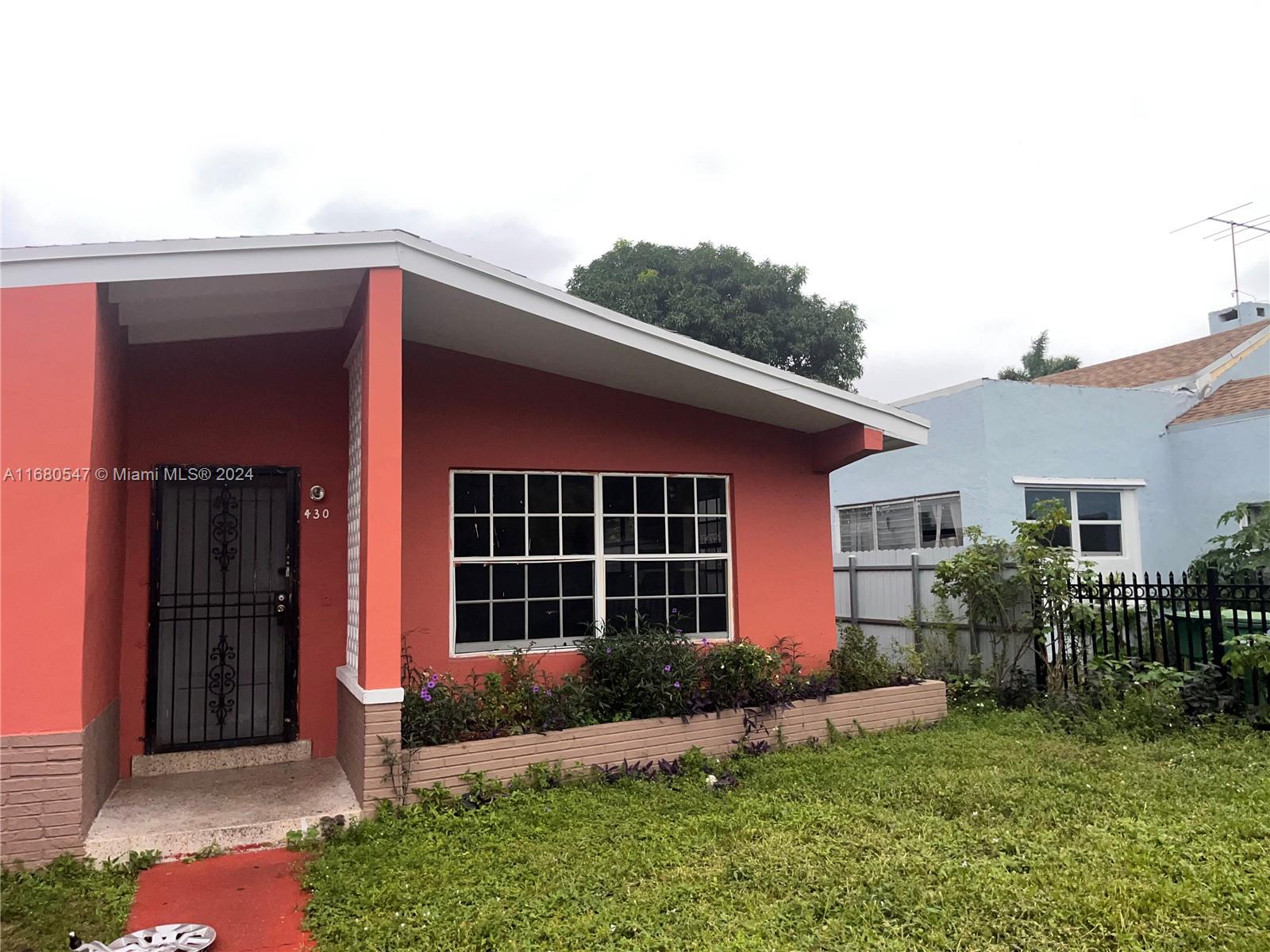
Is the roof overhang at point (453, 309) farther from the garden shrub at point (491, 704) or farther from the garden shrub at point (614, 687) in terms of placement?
the garden shrub at point (491, 704)

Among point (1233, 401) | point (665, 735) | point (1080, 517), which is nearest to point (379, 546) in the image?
point (665, 735)

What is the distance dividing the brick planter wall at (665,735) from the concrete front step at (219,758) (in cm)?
182

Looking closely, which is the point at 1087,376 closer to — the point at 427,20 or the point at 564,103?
the point at 564,103

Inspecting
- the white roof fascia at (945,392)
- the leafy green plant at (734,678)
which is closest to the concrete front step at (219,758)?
the leafy green plant at (734,678)

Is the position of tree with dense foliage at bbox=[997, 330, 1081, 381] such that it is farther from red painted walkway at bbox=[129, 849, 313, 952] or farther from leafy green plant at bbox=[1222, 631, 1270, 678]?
red painted walkway at bbox=[129, 849, 313, 952]

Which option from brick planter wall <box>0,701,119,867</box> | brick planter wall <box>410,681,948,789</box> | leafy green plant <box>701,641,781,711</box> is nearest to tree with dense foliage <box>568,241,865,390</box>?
brick planter wall <box>410,681,948,789</box>

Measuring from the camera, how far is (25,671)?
452 cm

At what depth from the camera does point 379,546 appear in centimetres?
516

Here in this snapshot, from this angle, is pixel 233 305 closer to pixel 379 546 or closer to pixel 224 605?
pixel 379 546

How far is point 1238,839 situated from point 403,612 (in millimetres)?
5571

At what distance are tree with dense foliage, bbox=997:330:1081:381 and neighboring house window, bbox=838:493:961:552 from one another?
730 inches

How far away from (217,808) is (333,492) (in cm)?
257

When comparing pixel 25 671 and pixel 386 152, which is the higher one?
pixel 386 152

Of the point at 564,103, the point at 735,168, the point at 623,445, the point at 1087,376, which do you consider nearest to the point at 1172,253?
the point at 1087,376
